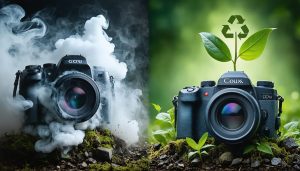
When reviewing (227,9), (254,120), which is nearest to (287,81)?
(227,9)

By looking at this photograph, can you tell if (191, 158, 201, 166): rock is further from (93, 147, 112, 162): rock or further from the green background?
the green background

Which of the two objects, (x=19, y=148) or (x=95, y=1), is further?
(x=95, y=1)

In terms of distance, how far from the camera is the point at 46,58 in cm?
200

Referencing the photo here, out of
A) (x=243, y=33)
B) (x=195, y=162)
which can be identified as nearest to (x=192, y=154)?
Result: (x=195, y=162)

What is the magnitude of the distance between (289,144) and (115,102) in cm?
65

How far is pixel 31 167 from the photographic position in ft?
5.97

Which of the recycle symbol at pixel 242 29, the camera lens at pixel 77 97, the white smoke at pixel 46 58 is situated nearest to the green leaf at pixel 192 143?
the white smoke at pixel 46 58

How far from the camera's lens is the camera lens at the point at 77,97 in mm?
1864

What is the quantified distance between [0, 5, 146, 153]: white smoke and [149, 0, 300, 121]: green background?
0.41 m

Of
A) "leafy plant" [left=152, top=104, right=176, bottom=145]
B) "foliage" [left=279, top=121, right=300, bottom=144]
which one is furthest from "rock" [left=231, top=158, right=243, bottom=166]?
"leafy plant" [left=152, top=104, right=176, bottom=145]

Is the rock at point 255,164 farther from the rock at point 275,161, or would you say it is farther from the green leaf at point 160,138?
the green leaf at point 160,138

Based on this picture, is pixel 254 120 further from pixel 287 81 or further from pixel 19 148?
pixel 287 81

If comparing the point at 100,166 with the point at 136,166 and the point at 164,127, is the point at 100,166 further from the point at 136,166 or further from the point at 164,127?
the point at 164,127

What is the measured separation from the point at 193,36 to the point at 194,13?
12 cm
